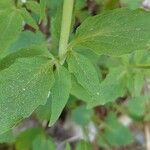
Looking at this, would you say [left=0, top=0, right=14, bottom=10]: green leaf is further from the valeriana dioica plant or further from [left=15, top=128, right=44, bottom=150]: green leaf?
[left=15, top=128, right=44, bottom=150]: green leaf

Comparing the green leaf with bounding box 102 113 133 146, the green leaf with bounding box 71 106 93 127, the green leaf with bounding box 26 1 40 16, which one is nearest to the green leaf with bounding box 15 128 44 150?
the green leaf with bounding box 71 106 93 127

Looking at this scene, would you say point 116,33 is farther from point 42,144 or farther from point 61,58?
point 42,144

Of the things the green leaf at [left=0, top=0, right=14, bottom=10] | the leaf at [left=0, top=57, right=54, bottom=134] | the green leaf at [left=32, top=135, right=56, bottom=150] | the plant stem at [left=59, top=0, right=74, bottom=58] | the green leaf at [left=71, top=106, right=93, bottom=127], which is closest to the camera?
the leaf at [left=0, top=57, right=54, bottom=134]

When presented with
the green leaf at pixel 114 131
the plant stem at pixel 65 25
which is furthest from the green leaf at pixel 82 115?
the plant stem at pixel 65 25

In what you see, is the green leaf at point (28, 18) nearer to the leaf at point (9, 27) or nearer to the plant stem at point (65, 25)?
the leaf at point (9, 27)

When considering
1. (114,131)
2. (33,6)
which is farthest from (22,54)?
(114,131)

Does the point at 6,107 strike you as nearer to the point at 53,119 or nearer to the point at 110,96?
the point at 53,119

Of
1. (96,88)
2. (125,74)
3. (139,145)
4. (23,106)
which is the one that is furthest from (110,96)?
(139,145)
